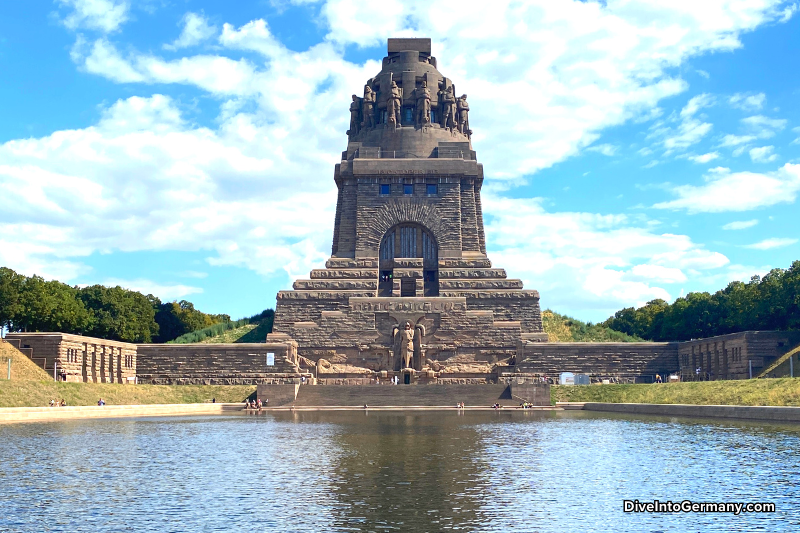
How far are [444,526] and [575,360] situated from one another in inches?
1593

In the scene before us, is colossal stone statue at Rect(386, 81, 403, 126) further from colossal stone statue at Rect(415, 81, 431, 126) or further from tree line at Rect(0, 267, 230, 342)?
tree line at Rect(0, 267, 230, 342)

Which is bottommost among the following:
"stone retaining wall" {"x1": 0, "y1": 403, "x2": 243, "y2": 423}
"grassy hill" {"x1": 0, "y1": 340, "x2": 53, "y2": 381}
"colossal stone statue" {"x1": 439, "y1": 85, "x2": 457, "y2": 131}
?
"stone retaining wall" {"x1": 0, "y1": 403, "x2": 243, "y2": 423}

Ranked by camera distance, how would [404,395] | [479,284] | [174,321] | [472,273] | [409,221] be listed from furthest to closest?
[174,321]
[409,221]
[472,273]
[479,284]
[404,395]

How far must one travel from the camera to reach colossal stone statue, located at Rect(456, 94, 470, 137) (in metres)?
68.4

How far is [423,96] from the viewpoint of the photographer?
216ft

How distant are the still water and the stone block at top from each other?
47.5m

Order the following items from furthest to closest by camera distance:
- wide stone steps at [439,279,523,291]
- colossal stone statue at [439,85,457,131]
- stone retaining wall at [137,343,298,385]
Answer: colossal stone statue at [439,85,457,131] → wide stone steps at [439,279,523,291] → stone retaining wall at [137,343,298,385]

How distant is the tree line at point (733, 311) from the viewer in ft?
161

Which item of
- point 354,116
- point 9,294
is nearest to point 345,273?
point 354,116

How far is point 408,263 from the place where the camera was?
6028 centimetres

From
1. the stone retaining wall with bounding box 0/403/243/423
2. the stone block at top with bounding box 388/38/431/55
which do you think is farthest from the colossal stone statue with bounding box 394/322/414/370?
the stone block at top with bounding box 388/38/431/55

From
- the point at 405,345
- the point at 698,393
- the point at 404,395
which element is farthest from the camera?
the point at 405,345

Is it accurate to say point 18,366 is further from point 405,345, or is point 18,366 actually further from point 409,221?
point 409,221

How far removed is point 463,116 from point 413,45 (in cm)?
720
